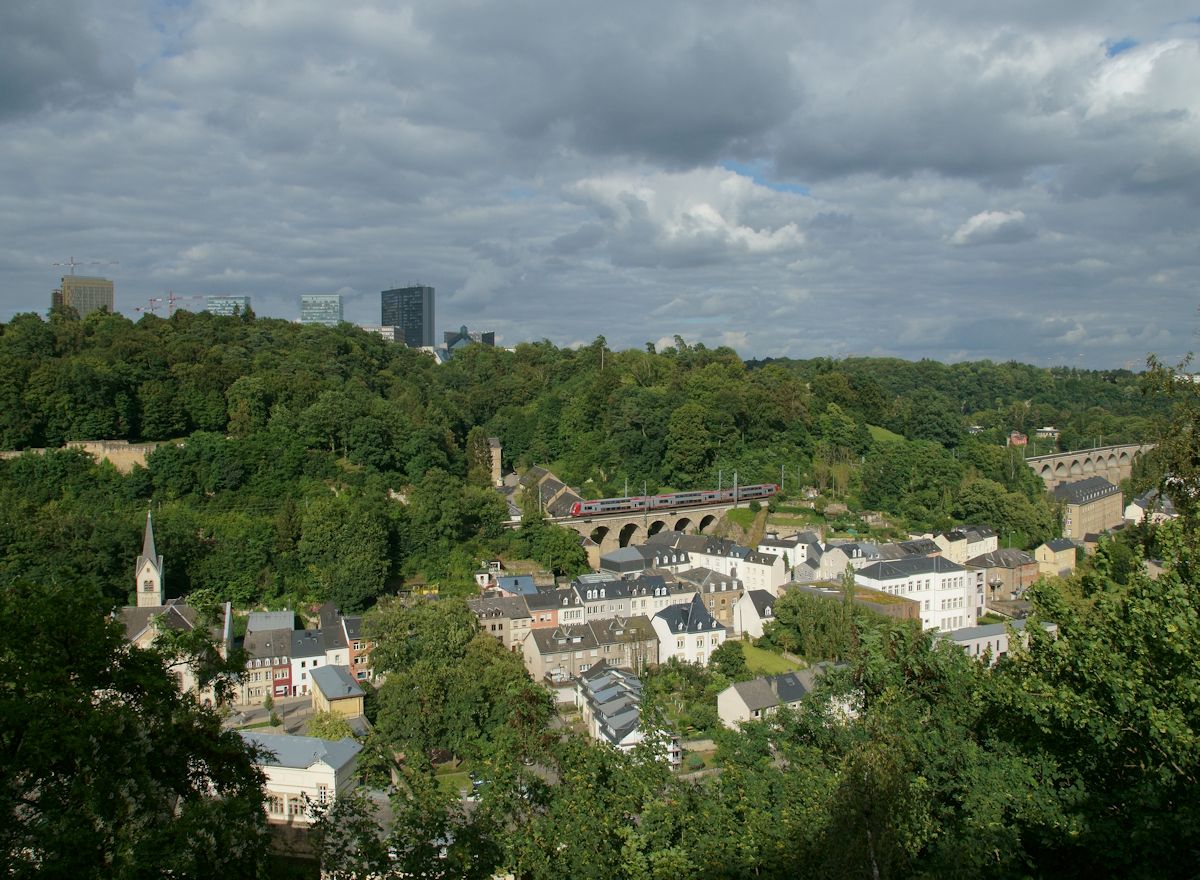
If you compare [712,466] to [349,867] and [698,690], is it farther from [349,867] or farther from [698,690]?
[349,867]

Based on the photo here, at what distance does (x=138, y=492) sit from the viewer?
112ft

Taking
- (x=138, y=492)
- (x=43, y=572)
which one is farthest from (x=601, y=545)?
(x=43, y=572)

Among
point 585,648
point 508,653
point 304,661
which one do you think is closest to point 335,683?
point 304,661

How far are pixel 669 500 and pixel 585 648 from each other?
56.4 feet

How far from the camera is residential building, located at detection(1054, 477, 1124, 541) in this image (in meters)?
49.8

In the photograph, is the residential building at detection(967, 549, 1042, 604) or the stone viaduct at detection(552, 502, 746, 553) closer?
the residential building at detection(967, 549, 1042, 604)

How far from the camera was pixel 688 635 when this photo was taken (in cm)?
2927

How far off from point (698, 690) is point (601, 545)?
16.6 m

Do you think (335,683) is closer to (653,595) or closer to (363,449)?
(653,595)

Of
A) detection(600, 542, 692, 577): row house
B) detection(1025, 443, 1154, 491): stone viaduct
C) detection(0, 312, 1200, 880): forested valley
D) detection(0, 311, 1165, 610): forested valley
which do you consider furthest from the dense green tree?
detection(1025, 443, 1154, 491): stone viaduct

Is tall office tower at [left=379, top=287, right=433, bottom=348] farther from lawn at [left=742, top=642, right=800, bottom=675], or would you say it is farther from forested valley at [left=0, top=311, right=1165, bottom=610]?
lawn at [left=742, top=642, right=800, bottom=675]

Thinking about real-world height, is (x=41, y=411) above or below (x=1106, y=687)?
above

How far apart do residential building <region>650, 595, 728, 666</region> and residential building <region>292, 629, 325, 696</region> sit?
10.6m

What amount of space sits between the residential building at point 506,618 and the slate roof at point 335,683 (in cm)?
520
